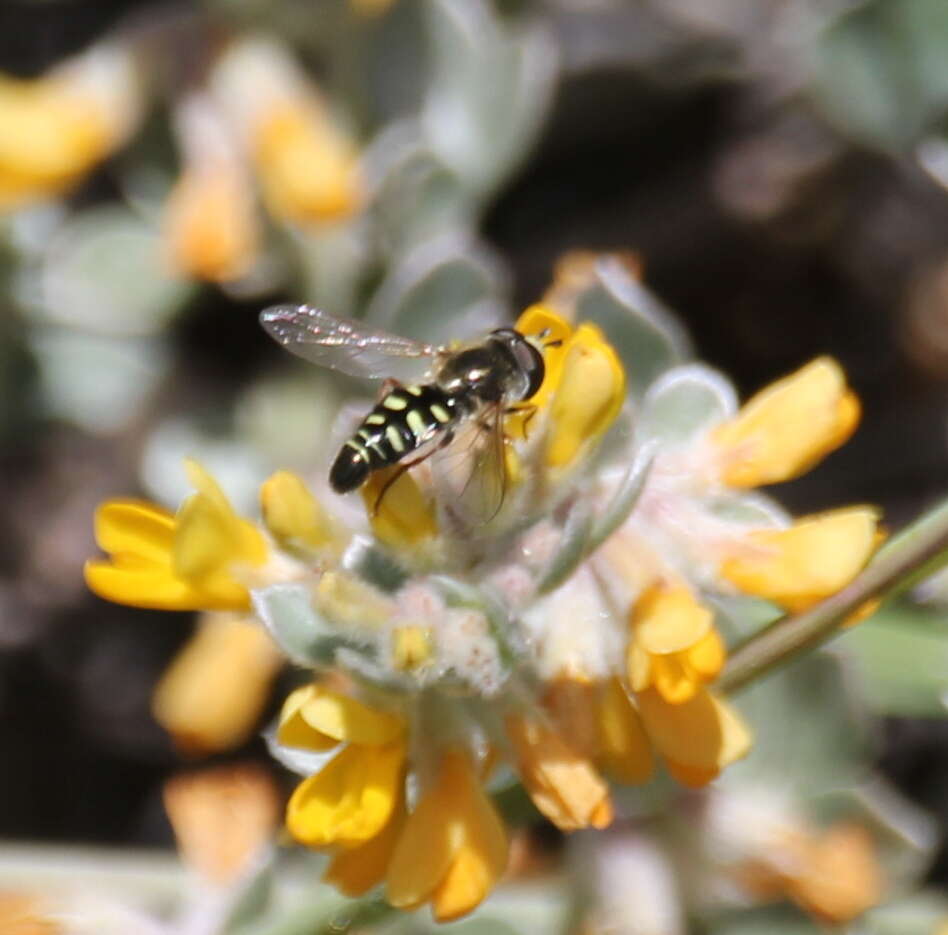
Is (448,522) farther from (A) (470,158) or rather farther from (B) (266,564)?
(A) (470,158)

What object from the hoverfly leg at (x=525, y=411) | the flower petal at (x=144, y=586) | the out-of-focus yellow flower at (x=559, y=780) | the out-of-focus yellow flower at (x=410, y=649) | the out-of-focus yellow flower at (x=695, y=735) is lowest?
the out-of-focus yellow flower at (x=559, y=780)

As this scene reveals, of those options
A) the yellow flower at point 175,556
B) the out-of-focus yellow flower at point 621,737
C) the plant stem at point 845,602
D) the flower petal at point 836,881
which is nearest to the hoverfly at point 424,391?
the yellow flower at point 175,556

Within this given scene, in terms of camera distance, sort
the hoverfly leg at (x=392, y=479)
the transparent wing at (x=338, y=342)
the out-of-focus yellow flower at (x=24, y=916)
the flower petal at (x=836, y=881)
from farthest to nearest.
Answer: the flower petal at (x=836, y=881) → the out-of-focus yellow flower at (x=24, y=916) → the transparent wing at (x=338, y=342) → the hoverfly leg at (x=392, y=479)

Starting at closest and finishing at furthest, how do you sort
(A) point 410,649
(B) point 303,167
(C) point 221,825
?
1. (A) point 410,649
2. (C) point 221,825
3. (B) point 303,167

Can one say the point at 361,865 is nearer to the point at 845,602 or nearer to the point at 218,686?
the point at 845,602

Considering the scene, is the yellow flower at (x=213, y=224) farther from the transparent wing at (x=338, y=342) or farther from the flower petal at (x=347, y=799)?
the flower petal at (x=347, y=799)

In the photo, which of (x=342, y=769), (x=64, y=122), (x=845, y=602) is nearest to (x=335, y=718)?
(x=342, y=769)

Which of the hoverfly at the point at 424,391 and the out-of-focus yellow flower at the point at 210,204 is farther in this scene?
the out-of-focus yellow flower at the point at 210,204

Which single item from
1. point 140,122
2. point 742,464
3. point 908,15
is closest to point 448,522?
point 742,464
